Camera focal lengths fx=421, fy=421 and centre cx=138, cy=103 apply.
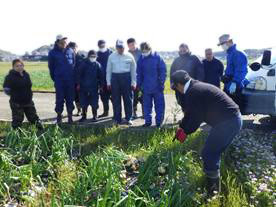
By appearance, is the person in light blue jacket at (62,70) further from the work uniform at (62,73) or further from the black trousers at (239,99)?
the black trousers at (239,99)

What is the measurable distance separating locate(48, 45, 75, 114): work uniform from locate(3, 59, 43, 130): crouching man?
1009 millimetres

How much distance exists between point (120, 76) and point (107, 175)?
4235mm

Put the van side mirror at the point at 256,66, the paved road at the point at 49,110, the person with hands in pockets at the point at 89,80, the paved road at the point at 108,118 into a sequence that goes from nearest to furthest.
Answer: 1. the van side mirror at the point at 256,66
2. the paved road at the point at 108,118
3. the person with hands in pockets at the point at 89,80
4. the paved road at the point at 49,110

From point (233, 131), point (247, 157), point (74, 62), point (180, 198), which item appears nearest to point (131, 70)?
point (74, 62)

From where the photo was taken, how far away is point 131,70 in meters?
9.01

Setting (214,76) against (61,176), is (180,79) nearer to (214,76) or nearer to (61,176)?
(61,176)

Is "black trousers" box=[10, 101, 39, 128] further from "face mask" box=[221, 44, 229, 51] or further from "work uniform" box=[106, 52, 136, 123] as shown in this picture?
"face mask" box=[221, 44, 229, 51]

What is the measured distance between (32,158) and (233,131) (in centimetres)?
278

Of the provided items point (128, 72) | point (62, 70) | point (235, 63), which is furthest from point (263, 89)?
point (62, 70)

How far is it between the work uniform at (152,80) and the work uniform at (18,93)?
90.1 inches

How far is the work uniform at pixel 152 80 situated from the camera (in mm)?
8586

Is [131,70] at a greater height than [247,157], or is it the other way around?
[131,70]

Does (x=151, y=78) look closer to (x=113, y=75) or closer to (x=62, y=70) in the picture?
(x=113, y=75)

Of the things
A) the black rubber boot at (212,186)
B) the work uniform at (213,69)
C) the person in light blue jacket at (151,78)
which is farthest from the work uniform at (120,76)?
the black rubber boot at (212,186)
